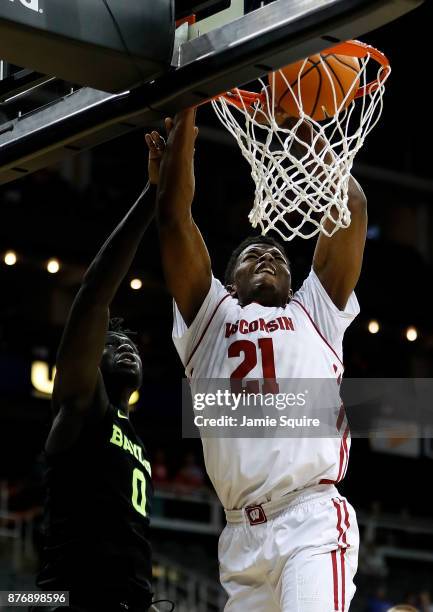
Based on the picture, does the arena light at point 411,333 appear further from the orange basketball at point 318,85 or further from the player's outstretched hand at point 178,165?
the player's outstretched hand at point 178,165

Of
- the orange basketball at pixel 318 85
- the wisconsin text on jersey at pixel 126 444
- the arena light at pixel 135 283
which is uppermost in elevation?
the arena light at pixel 135 283

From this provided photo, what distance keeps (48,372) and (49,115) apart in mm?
10833

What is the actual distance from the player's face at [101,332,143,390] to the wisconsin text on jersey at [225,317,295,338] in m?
0.64

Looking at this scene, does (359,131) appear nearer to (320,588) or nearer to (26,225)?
(320,588)

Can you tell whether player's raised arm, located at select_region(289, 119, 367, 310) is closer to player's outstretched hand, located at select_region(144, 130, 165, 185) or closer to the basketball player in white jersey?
the basketball player in white jersey

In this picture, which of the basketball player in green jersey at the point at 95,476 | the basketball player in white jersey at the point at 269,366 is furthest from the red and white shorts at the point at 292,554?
the basketball player in green jersey at the point at 95,476

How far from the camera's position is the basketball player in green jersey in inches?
169

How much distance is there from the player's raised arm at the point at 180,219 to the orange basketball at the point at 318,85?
435 millimetres

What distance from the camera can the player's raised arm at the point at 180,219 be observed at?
14.0 feet

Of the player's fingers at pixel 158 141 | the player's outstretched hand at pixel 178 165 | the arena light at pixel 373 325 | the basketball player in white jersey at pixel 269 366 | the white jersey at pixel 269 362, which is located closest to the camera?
the basketball player in white jersey at pixel 269 366

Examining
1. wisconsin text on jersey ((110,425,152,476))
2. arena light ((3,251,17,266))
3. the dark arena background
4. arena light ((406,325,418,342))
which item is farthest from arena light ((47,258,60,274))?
wisconsin text on jersey ((110,425,152,476))

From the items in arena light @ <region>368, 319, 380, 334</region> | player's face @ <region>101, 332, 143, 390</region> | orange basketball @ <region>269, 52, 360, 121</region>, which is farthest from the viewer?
arena light @ <region>368, 319, 380, 334</region>

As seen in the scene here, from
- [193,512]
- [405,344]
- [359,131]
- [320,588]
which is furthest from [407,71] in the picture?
[320,588]

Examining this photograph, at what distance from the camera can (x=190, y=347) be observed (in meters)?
4.48
